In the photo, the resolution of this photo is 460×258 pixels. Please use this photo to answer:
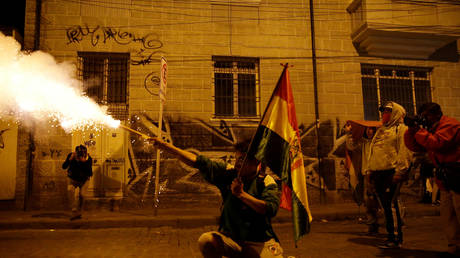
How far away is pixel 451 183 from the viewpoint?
4.03 m

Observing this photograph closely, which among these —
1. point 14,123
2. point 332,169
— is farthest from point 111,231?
point 332,169

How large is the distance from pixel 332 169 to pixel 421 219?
9.27 feet

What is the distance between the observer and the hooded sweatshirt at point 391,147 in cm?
494

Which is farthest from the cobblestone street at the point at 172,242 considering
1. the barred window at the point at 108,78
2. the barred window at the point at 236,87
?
the barred window at the point at 236,87

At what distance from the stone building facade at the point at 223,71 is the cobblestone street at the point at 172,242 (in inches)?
100

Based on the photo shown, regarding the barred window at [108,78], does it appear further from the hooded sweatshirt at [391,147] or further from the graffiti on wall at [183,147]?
the hooded sweatshirt at [391,147]

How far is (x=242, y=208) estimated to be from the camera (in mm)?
2840

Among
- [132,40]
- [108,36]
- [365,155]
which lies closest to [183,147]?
[132,40]

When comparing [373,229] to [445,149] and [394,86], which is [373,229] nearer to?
[445,149]

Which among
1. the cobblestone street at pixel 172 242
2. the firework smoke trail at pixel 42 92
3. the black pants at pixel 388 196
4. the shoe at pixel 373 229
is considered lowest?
the cobblestone street at pixel 172 242

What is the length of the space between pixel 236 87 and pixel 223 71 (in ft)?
2.09

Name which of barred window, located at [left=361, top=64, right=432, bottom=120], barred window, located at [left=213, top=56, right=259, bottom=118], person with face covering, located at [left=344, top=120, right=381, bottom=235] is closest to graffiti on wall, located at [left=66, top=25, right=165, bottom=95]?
A: barred window, located at [left=213, top=56, right=259, bottom=118]

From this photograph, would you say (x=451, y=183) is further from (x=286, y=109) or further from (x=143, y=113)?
(x=143, y=113)

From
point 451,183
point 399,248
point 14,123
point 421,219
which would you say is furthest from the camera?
point 14,123
